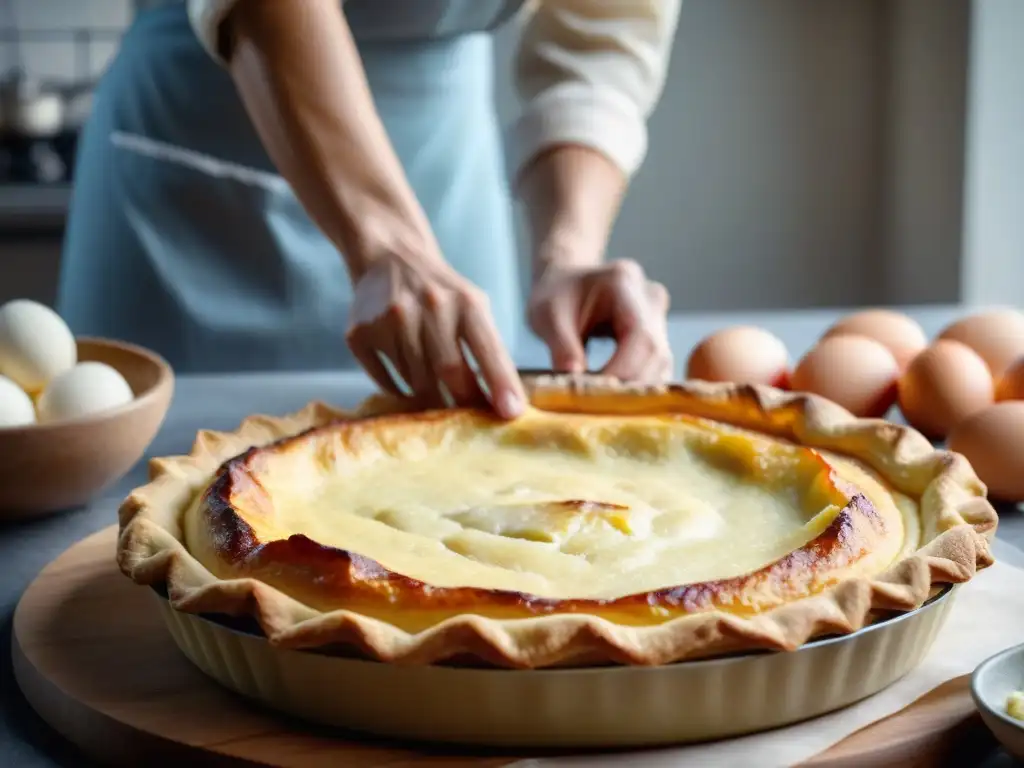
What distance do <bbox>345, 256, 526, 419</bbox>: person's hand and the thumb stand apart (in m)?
0.19

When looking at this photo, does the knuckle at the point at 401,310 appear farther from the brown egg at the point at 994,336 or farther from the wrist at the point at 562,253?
the brown egg at the point at 994,336

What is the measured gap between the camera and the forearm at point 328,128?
169 centimetres

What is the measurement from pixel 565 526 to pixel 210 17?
3.26 feet

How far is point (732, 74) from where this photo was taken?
502 cm

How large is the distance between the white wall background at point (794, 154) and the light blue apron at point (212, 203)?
8.38 ft

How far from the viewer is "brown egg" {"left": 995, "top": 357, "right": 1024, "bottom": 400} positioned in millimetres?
1644

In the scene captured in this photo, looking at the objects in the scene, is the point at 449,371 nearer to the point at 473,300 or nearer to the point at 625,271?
the point at 473,300

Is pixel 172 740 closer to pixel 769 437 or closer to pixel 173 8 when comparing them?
pixel 769 437

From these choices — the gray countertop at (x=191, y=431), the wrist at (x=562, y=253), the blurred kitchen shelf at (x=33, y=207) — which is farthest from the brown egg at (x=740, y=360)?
the blurred kitchen shelf at (x=33, y=207)

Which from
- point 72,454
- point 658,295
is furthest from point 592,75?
point 72,454

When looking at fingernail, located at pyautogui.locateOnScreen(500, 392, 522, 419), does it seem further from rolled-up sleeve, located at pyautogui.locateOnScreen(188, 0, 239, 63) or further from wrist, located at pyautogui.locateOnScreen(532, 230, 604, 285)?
rolled-up sleeve, located at pyautogui.locateOnScreen(188, 0, 239, 63)

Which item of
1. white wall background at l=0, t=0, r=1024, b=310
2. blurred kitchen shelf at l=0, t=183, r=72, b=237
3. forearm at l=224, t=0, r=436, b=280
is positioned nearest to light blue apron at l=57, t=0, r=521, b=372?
forearm at l=224, t=0, r=436, b=280

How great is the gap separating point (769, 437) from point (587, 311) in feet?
1.39

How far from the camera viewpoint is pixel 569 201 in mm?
2188
